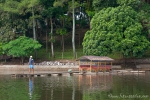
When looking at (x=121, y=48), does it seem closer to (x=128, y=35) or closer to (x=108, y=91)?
(x=128, y=35)

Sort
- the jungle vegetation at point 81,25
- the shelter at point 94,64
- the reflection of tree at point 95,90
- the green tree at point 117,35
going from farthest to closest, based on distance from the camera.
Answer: the jungle vegetation at point 81,25
the green tree at point 117,35
the shelter at point 94,64
the reflection of tree at point 95,90

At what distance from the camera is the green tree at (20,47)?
53672mm

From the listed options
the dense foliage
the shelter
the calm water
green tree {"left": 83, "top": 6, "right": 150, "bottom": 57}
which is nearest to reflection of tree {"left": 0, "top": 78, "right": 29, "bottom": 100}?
the calm water

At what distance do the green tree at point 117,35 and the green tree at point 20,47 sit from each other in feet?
26.9

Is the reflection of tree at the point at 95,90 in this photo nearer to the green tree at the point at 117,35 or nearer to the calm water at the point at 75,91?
the calm water at the point at 75,91

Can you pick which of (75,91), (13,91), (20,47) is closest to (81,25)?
(20,47)

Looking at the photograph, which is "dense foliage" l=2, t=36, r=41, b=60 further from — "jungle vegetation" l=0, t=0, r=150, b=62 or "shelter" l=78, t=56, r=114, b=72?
"shelter" l=78, t=56, r=114, b=72

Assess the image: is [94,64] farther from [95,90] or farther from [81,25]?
[81,25]

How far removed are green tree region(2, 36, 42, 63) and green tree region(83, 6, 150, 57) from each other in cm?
820

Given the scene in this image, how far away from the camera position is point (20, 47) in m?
54.1

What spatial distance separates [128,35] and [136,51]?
2206 millimetres

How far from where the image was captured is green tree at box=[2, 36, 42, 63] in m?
53.7

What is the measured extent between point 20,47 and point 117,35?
13589 millimetres

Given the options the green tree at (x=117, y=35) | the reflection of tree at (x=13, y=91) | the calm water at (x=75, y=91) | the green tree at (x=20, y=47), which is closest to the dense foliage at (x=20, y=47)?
the green tree at (x=20, y=47)
